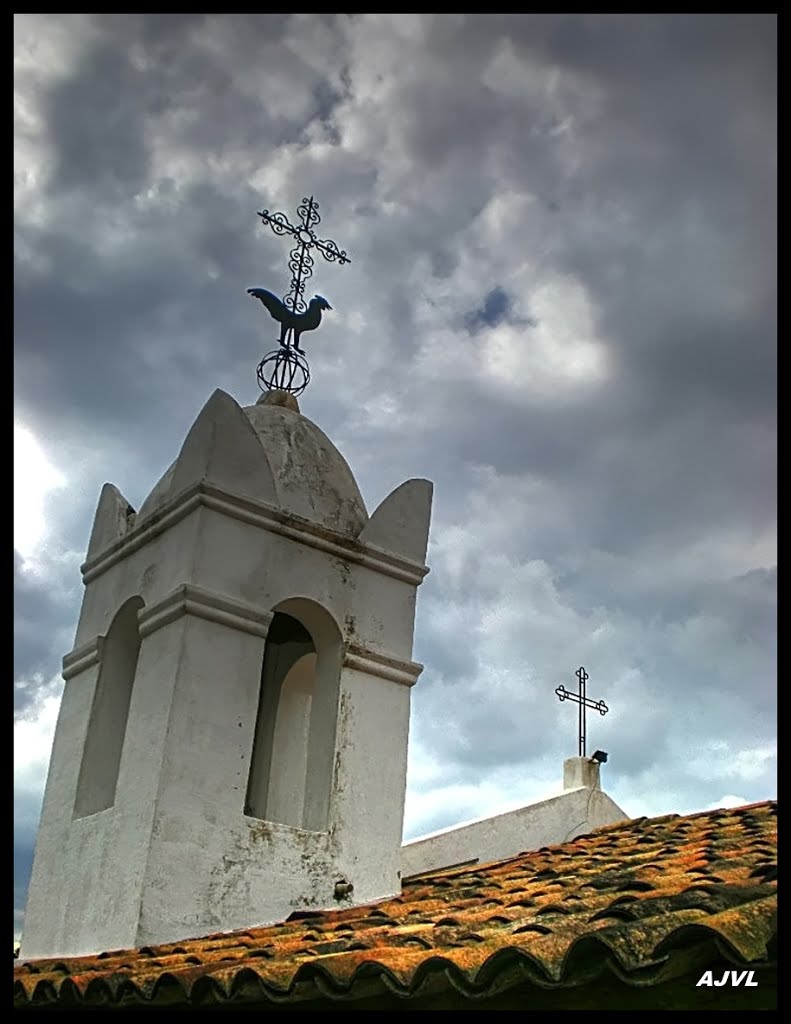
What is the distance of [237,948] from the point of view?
5066mm

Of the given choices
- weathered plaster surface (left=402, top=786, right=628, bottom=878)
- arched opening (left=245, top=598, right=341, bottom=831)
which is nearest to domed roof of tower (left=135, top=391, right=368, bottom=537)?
arched opening (left=245, top=598, right=341, bottom=831)

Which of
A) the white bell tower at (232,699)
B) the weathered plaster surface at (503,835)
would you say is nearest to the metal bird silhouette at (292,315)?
the white bell tower at (232,699)

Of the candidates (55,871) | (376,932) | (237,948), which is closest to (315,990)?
(376,932)

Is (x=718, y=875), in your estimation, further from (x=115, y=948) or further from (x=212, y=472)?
(x=212, y=472)

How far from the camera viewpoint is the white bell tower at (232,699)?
616cm

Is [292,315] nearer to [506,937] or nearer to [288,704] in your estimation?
[288,704]

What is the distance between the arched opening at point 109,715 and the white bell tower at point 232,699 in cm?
1

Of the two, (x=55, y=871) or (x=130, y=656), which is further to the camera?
(x=130, y=656)

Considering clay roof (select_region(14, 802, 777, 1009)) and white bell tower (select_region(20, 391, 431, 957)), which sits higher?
white bell tower (select_region(20, 391, 431, 957))

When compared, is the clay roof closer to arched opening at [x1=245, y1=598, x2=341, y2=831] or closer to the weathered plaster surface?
the weathered plaster surface

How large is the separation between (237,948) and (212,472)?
289 centimetres

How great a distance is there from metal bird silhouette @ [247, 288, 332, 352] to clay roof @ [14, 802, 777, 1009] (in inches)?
157

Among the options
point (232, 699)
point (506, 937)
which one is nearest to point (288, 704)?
point (232, 699)

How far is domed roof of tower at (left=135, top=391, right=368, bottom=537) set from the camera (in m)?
7.30
